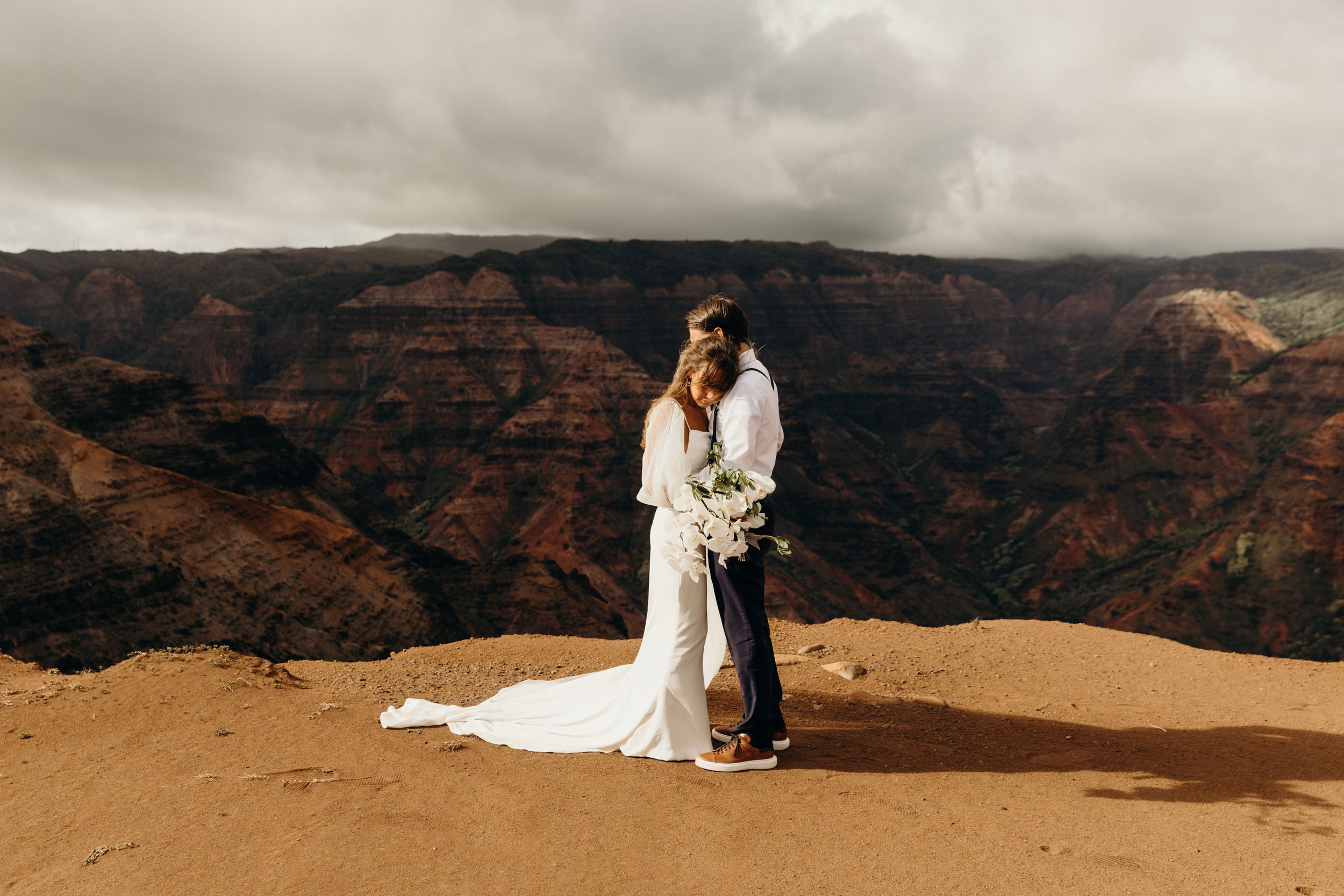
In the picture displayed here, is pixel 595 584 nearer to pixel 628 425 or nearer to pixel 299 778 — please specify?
pixel 628 425

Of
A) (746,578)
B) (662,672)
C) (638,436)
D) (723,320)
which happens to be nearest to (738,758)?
Result: (662,672)

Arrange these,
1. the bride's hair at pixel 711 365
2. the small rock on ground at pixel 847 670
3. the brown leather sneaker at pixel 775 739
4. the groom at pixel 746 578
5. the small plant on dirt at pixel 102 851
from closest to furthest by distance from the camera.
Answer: the small plant on dirt at pixel 102 851, the bride's hair at pixel 711 365, the groom at pixel 746 578, the brown leather sneaker at pixel 775 739, the small rock on ground at pixel 847 670

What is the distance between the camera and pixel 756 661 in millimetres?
6594

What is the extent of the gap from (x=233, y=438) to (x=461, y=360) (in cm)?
6338

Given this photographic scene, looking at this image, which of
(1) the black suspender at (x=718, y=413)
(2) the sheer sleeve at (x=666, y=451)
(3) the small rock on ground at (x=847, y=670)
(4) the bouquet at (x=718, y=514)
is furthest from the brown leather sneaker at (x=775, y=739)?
(3) the small rock on ground at (x=847, y=670)

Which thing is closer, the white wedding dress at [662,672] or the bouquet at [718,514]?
the bouquet at [718,514]

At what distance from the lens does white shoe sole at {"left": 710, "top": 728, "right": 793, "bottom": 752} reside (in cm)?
697

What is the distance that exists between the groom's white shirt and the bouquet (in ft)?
0.30

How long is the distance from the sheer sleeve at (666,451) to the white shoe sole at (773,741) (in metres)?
1.83

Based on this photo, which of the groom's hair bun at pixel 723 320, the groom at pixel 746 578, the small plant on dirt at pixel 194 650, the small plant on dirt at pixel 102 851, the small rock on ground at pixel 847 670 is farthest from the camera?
the small rock on ground at pixel 847 670

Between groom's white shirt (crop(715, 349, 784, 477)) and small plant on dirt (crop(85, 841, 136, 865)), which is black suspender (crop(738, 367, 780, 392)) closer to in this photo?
groom's white shirt (crop(715, 349, 784, 477))

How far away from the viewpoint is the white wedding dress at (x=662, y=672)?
659 cm

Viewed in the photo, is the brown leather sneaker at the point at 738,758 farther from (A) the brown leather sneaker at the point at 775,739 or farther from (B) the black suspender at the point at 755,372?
(B) the black suspender at the point at 755,372

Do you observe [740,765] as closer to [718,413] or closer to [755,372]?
[718,413]
